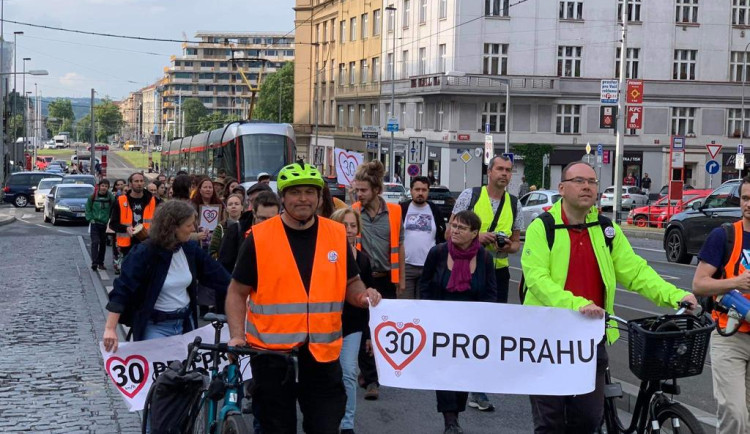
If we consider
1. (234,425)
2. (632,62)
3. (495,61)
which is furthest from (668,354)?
(632,62)

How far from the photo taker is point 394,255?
28.6 feet

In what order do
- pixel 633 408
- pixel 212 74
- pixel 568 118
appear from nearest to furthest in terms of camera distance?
pixel 633 408, pixel 568 118, pixel 212 74

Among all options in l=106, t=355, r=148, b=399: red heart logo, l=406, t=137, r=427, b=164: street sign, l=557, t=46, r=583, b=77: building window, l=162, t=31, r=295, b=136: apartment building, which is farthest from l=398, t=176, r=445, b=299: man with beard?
l=162, t=31, r=295, b=136: apartment building

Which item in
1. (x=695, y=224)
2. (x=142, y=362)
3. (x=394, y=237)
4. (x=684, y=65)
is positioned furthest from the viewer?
(x=684, y=65)

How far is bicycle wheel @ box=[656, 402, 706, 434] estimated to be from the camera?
531 centimetres

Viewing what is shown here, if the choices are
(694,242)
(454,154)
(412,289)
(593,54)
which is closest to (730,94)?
(593,54)

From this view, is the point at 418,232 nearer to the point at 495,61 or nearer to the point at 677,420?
the point at 677,420

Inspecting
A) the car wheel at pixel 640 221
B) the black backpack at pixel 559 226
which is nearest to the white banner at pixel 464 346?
the black backpack at pixel 559 226

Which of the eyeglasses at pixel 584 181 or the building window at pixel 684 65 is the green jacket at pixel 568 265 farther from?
the building window at pixel 684 65

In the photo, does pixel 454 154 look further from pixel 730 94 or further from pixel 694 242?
pixel 694 242

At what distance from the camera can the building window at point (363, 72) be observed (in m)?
77.6

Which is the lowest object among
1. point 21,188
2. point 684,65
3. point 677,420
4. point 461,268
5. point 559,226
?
point 21,188

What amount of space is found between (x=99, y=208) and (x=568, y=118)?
149 ft

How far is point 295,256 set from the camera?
512 cm
